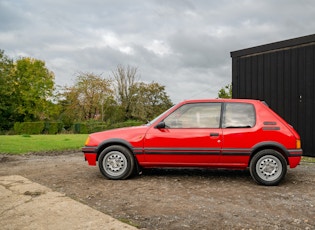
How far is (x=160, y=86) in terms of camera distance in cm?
5225

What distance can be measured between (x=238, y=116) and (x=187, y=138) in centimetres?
107

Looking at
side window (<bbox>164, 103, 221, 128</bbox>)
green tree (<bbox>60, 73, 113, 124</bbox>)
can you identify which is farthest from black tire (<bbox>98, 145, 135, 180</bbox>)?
green tree (<bbox>60, 73, 113, 124</bbox>)

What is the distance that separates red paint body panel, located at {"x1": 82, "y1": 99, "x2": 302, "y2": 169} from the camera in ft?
19.4

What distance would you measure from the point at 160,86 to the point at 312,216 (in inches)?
1912

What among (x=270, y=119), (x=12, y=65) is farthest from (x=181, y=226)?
(x=12, y=65)

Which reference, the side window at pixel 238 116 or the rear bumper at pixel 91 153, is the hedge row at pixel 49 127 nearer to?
the rear bumper at pixel 91 153

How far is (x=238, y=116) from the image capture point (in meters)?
6.19

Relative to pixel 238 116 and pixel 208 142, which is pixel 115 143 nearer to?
pixel 208 142

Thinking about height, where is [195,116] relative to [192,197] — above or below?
above

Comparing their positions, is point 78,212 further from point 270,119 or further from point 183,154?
point 270,119

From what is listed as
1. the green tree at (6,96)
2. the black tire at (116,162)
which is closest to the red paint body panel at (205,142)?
the black tire at (116,162)

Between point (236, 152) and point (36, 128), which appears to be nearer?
point (236, 152)

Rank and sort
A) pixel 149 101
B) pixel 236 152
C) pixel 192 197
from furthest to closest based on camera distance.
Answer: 1. pixel 149 101
2. pixel 236 152
3. pixel 192 197

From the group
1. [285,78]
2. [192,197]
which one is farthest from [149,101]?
[192,197]
